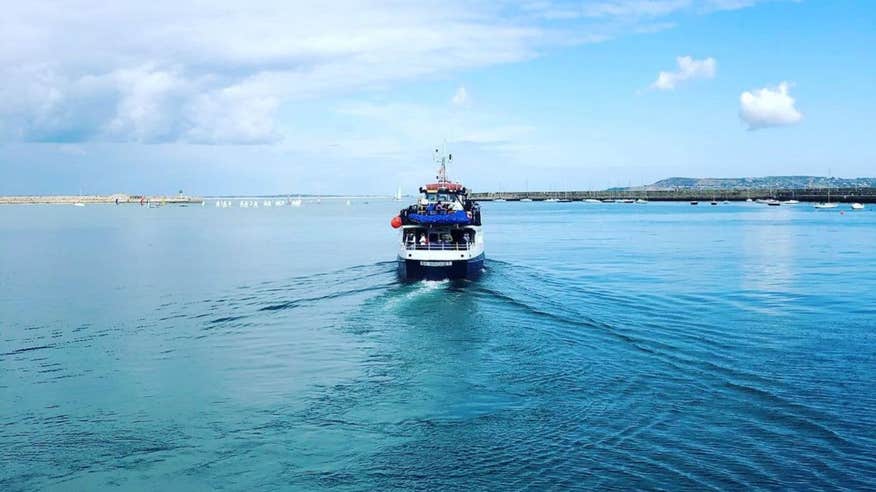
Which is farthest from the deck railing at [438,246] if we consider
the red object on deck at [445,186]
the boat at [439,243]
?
the red object on deck at [445,186]

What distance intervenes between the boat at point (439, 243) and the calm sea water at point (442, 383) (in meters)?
1.30

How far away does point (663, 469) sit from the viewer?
49.5 feet

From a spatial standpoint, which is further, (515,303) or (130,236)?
(130,236)

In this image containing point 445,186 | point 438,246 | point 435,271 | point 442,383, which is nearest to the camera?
point 442,383

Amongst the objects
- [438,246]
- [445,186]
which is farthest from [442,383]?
[445,186]

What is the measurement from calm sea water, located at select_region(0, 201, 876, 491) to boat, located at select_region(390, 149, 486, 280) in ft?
4.25

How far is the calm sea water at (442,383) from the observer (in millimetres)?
15477

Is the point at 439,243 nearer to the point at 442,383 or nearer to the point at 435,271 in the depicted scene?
the point at 435,271

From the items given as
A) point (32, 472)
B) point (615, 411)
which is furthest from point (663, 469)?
point (32, 472)

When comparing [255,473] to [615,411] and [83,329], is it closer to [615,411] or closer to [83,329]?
[615,411]

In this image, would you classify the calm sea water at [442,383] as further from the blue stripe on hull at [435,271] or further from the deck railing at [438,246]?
the deck railing at [438,246]

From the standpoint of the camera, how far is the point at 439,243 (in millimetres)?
45875

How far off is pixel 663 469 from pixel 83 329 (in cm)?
2711

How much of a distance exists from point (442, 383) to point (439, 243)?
23.9 meters
